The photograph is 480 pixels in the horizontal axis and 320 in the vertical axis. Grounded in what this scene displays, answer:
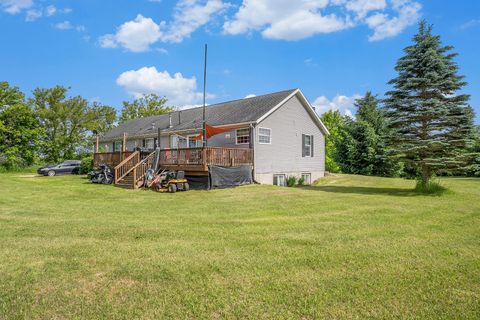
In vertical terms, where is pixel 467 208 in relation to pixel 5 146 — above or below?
below

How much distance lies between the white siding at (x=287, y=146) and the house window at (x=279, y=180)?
10.4 inches

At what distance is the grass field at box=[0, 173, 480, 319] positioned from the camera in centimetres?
359

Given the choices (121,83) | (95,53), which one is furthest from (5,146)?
(95,53)

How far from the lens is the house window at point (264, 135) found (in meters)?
18.7

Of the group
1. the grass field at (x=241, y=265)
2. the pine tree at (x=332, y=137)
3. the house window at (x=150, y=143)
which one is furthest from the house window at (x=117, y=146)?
the grass field at (x=241, y=265)

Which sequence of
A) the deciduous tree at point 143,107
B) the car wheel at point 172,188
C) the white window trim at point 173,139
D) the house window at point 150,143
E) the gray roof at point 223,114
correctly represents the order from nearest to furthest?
1. the car wheel at point 172,188
2. the gray roof at point 223,114
3. the white window trim at point 173,139
4. the house window at point 150,143
5. the deciduous tree at point 143,107

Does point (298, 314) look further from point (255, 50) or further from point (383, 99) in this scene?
point (255, 50)

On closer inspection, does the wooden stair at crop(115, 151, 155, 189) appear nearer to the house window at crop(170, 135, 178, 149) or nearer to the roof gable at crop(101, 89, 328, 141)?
→ the roof gable at crop(101, 89, 328, 141)

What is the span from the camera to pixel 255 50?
19.0m

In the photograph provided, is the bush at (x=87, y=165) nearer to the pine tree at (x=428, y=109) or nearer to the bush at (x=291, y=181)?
the bush at (x=291, y=181)

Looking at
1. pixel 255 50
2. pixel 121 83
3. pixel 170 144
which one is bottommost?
pixel 170 144

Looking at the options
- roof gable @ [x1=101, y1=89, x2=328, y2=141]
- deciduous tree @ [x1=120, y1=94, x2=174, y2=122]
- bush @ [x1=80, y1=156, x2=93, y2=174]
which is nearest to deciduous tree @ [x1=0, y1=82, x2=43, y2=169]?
bush @ [x1=80, y1=156, x2=93, y2=174]

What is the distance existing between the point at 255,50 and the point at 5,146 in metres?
30.5

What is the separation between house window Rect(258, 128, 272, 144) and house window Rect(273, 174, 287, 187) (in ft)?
7.43
